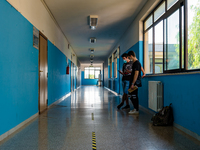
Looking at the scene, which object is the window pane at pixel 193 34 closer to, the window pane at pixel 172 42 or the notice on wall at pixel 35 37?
the window pane at pixel 172 42

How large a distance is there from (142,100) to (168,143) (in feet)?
8.94

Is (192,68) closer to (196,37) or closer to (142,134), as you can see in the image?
(196,37)

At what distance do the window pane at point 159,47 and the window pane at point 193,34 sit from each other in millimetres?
1091

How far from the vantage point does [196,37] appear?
8.13 ft

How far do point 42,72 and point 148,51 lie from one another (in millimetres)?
2960

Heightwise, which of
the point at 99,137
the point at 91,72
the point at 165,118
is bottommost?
the point at 99,137

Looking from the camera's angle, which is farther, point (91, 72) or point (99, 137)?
point (91, 72)

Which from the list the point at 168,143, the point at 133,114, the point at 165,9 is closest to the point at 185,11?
the point at 165,9

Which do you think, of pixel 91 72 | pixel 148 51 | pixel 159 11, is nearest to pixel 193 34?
pixel 159 11

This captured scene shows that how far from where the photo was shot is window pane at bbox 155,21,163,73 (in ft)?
12.4

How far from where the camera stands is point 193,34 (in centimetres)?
256

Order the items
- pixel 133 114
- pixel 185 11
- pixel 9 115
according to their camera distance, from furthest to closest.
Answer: pixel 133 114 → pixel 185 11 → pixel 9 115

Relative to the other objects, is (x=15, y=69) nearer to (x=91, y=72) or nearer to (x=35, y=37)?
(x=35, y=37)

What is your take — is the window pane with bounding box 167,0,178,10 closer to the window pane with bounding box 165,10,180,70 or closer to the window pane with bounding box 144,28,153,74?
the window pane with bounding box 165,10,180,70
